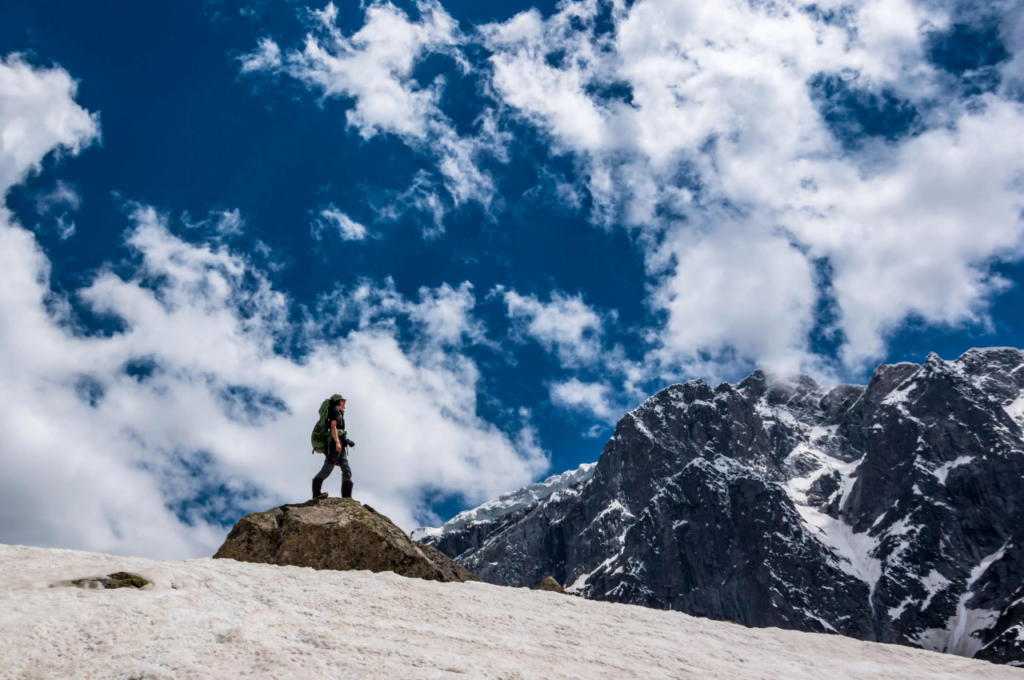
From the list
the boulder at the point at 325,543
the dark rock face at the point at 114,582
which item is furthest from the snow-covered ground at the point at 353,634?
the boulder at the point at 325,543

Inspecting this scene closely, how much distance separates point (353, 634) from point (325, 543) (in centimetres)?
641

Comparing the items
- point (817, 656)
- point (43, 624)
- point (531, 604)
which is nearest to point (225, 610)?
point (43, 624)

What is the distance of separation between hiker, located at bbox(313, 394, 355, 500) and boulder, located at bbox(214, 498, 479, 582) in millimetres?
1000

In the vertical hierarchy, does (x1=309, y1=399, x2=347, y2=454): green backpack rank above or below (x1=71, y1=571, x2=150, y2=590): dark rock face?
above

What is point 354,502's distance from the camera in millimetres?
17031

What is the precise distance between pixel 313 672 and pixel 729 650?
304 inches

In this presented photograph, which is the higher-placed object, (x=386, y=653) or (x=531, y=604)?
(x=531, y=604)

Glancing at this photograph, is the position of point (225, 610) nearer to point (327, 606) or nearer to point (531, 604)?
point (327, 606)

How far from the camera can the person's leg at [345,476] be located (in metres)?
17.5

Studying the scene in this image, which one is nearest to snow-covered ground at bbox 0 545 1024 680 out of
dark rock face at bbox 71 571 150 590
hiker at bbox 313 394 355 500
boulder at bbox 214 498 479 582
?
dark rock face at bbox 71 571 150 590

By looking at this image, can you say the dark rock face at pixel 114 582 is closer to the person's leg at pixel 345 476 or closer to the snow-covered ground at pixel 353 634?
the snow-covered ground at pixel 353 634

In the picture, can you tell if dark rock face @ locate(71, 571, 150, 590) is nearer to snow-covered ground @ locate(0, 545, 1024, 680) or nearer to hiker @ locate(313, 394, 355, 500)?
snow-covered ground @ locate(0, 545, 1024, 680)

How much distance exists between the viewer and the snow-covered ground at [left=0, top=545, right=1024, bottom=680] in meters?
7.69

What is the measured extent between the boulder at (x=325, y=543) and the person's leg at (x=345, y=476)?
110 centimetres
